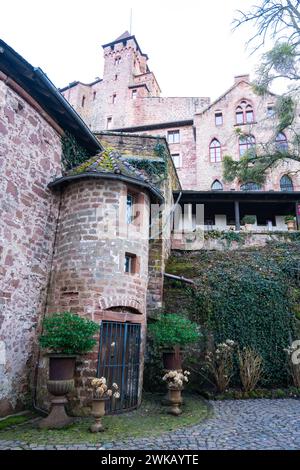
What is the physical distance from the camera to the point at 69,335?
17.9ft

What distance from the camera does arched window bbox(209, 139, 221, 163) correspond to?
2298cm

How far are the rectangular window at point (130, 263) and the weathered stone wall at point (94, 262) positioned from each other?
8 centimetres

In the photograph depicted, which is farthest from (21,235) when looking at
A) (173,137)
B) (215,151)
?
(173,137)

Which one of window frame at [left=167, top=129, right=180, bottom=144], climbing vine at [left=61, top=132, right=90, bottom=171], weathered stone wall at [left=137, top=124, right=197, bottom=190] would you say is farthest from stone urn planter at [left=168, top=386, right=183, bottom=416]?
window frame at [left=167, top=129, right=180, bottom=144]

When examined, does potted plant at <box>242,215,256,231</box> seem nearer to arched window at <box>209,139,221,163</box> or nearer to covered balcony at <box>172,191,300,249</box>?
covered balcony at <box>172,191,300,249</box>

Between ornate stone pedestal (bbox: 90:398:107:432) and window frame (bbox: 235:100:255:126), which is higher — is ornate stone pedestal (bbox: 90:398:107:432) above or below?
below

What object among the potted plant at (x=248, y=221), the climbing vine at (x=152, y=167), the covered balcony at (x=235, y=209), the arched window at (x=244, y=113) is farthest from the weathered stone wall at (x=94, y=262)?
the arched window at (x=244, y=113)

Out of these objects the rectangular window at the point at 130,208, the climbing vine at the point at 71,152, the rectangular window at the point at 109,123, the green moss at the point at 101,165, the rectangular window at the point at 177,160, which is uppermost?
the rectangular window at the point at 109,123

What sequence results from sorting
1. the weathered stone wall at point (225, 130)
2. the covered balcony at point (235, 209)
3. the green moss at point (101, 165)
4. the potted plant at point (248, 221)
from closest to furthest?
the green moss at point (101, 165) → the covered balcony at point (235, 209) → the potted plant at point (248, 221) → the weathered stone wall at point (225, 130)

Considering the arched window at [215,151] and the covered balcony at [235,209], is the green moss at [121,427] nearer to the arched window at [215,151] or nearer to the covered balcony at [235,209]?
the covered balcony at [235,209]

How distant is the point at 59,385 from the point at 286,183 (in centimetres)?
1973

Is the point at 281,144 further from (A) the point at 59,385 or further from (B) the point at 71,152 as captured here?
(A) the point at 59,385

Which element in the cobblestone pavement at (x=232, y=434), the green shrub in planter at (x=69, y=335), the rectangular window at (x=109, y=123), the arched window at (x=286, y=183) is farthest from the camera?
the rectangular window at (x=109, y=123)

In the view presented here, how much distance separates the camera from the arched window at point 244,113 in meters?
23.2
